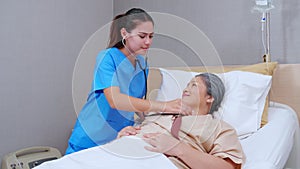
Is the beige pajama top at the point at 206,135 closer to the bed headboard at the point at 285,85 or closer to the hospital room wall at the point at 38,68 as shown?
the bed headboard at the point at 285,85

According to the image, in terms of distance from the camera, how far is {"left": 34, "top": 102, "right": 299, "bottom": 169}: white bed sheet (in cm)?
94

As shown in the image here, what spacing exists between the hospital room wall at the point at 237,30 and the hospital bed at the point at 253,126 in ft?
0.39

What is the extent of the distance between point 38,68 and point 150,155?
1346mm

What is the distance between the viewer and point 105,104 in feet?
4.39

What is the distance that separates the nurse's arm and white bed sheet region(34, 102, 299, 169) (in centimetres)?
15

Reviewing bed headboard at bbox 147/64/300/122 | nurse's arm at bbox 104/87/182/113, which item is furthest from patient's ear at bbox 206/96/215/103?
bed headboard at bbox 147/64/300/122

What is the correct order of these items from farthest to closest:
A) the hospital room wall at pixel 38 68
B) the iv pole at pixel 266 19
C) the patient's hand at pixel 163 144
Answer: the hospital room wall at pixel 38 68, the iv pole at pixel 266 19, the patient's hand at pixel 163 144

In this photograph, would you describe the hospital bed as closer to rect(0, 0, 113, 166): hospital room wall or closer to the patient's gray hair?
the patient's gray hair

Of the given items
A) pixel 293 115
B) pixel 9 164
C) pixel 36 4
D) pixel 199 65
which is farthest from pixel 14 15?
pixel 293 115

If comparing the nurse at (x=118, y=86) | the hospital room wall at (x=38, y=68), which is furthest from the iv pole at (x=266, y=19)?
the hospital room wall at (x=38, y=68)

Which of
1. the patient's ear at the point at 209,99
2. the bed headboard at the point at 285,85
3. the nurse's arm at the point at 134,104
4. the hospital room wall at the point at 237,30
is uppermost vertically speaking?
the hospital room wall at the point at 237,30

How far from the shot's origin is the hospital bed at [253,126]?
97cm

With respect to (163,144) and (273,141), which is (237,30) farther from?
(163,144)

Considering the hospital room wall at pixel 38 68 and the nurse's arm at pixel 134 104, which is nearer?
the nurse's arm at pixel 134 104
